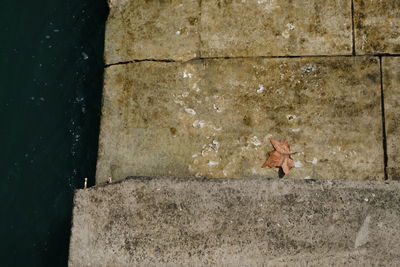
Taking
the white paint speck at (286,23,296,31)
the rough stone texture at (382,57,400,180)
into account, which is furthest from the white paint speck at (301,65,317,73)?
the rough stone texture at (382,57,400,180)

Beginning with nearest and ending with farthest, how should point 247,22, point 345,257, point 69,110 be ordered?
1. point 345,257
2. point 247,22
3. point 69,110

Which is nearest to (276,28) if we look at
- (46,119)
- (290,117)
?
(290,117)

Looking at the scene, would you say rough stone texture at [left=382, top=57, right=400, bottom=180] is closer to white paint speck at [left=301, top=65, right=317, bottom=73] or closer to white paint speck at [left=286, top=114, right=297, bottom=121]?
white paint speck at [left=301, top=65, right=317, bottom=73]

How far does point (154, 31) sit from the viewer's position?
3.41 m

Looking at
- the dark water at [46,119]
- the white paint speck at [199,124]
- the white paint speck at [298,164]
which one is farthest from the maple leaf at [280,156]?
the dark water at [46,119]

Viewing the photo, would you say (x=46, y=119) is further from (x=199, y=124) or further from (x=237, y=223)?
(x=237, y=223)

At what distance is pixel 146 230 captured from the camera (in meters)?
2.80

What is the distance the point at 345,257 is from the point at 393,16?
1792mm

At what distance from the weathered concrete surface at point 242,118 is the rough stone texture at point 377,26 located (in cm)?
14

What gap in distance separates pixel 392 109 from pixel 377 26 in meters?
0.63

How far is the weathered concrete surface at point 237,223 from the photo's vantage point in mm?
2725

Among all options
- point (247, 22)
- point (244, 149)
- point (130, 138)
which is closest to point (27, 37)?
point (130, 138)

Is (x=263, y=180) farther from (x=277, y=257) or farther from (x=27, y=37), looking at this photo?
(x=27, y=37)

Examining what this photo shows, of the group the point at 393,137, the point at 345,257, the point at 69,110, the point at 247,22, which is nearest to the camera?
the point at 345,257
